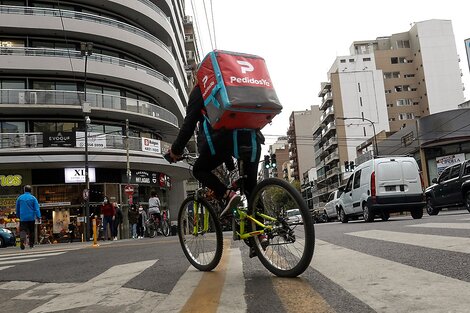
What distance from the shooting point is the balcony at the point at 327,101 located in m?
77.8

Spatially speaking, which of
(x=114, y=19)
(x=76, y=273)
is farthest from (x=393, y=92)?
(x=76, y=273)

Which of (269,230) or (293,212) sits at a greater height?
(293,212)

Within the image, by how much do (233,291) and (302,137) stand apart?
108m

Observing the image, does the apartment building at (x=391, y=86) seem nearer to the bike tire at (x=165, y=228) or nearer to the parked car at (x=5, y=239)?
the bike tire at (x=165, y=228)

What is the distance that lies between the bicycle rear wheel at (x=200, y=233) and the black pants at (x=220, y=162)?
331 mm

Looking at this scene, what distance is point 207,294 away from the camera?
3.05 metres

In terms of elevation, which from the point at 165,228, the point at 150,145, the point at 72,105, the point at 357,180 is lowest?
the point at 165,228

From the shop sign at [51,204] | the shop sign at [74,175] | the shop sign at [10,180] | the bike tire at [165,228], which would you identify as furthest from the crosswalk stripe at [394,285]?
the shop sign at [10,180]

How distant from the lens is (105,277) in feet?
14.2

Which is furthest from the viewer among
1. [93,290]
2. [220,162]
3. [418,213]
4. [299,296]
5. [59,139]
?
[59,139]

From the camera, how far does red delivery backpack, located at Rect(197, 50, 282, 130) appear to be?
3.53 meters

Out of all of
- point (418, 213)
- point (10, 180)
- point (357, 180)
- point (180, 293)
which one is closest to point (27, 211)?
point (180, 293)

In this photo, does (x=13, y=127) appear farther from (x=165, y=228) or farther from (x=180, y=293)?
(x=180, y=293)

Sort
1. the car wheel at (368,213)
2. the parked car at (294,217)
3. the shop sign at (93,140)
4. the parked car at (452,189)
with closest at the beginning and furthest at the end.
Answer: the parked car at (294,217)
the parked car at (452,189)
the car wheel at (368,213)
the shop sign at (93,140)
